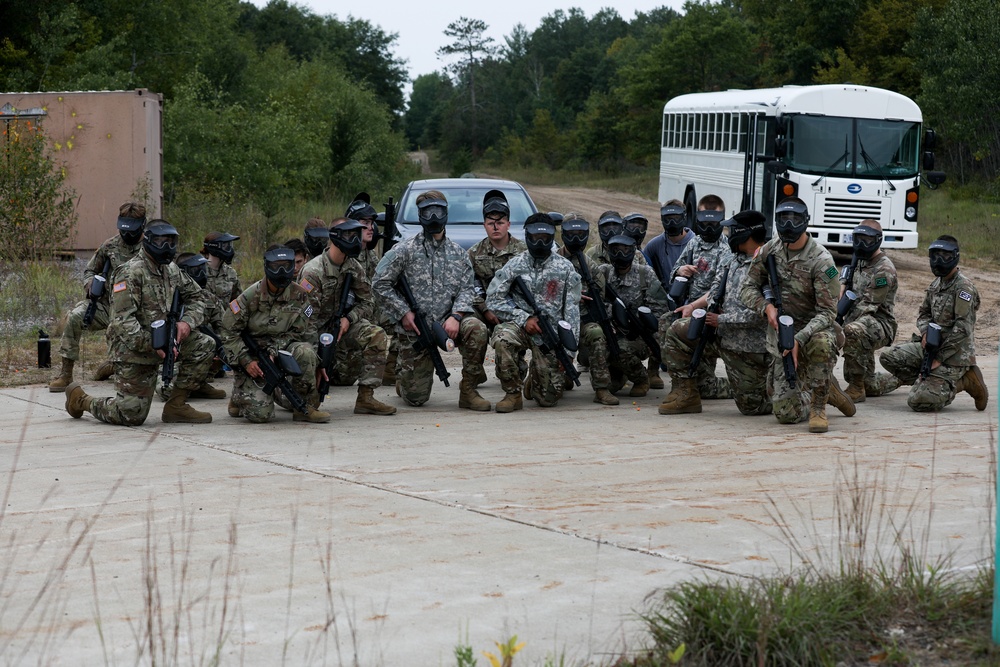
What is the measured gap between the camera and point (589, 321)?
38.0 ft

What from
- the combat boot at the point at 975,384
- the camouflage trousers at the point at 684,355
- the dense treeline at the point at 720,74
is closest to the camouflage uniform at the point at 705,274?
the camouflage trousers at the point at 684,355

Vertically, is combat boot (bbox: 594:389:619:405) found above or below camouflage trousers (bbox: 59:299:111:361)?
below

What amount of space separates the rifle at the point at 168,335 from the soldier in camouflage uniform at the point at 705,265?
15.0 ft

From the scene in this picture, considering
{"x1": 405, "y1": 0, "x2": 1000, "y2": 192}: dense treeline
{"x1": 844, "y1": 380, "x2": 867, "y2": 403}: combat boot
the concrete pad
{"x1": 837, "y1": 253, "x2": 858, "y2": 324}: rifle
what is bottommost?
the concrete pad

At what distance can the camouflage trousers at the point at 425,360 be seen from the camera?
1102 cm

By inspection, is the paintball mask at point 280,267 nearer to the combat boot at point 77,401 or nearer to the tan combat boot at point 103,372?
the combat boot at point 77,401

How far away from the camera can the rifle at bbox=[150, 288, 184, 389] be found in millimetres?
9562

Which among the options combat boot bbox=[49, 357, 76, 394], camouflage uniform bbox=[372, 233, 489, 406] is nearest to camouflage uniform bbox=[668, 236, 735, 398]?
camouflage uniform bbox=[372, 233, 489, 406]

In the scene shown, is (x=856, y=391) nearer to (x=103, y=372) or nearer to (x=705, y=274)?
(x=705, y=274)

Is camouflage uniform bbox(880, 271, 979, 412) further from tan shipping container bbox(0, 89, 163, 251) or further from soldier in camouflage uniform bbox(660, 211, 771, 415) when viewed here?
tan shipping container bbox(0, 89, 163, 251)

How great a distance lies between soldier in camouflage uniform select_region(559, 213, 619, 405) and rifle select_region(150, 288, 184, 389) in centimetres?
372

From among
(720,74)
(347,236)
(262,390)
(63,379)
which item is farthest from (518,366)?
(720,74)

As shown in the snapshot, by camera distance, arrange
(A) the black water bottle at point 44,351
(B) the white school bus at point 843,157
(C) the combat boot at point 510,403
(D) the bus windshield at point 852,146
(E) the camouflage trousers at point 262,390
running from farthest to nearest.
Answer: (D) the bus windshield at point 852,146
(B) the white school bus at point 843,157
(A) the black water bottle at point 44,351
(C) the combat boot at point 510,403
(E) the camouflage trousers at point 262,390

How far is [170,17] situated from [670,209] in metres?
26.8
